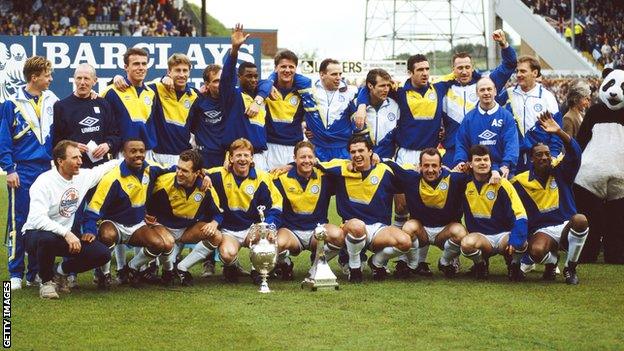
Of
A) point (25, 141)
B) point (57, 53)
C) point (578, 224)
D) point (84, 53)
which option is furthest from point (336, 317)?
point (57, 53)

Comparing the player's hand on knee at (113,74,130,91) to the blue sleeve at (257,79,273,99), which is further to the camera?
the blue sleeve at (257,79,273,99)

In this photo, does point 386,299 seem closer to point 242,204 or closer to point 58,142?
point 242,204

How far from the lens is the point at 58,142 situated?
8727 mm

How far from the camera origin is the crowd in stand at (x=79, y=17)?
30.8m

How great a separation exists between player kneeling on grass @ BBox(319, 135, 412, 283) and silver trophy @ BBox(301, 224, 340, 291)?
49 centimetres

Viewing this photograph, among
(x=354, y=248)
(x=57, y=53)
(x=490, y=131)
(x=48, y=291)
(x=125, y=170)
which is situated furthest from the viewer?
(x=57, y=53)

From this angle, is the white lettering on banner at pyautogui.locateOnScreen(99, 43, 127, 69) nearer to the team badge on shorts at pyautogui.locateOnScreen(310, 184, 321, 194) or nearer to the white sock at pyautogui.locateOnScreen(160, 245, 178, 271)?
the team badge on shorts at pyautogui.locateOnScreen(310, 184, 321, 194)

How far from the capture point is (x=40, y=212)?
7996 millimetres

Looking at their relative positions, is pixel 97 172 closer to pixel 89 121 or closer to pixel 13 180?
pixel 89 121

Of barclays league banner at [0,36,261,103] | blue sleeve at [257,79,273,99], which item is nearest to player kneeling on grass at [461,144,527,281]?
blue sleeve at [257,79,273,99]

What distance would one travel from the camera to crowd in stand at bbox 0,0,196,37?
3077 centimetres

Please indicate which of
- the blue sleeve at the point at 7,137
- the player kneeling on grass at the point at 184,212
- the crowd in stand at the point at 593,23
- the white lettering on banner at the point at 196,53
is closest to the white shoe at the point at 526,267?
the player kneeling on grass at the point at 184,212

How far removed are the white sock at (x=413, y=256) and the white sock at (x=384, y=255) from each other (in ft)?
0.71

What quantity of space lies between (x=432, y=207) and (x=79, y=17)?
2414cm
